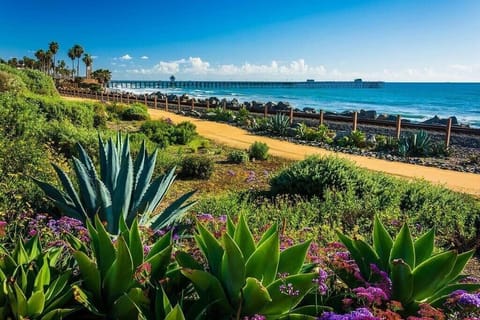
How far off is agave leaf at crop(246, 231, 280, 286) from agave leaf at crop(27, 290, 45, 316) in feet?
3.29

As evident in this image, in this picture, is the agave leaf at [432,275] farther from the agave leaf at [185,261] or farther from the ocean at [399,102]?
the ocean at [399,102]

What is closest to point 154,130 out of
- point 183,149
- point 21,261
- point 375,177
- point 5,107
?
point 183,149

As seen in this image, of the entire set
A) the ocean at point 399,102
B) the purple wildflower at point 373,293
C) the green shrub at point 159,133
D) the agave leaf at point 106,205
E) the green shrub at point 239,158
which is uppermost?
the purple wildflower at point 373,293

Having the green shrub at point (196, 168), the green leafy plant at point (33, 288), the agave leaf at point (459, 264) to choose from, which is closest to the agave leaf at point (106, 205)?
the green leafy plant at point (33, 288)

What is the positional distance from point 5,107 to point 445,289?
374 inches

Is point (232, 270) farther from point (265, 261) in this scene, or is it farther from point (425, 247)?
point (425, 247)

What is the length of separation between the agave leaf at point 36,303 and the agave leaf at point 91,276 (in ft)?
0.79

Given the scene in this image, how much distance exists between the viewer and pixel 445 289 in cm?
251

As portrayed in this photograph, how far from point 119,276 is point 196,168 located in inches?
272

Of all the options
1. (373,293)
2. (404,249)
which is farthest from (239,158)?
(373,293)

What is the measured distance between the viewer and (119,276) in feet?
7.85

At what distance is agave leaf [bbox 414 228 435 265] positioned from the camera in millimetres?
2705

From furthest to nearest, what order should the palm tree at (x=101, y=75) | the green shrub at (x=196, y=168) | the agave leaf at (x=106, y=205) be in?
the palm tree at (x=101, y=75), the green shrub at (x=196, y=168), the agave leaf at (x=106, y=205)

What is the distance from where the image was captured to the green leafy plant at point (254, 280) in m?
2.27
